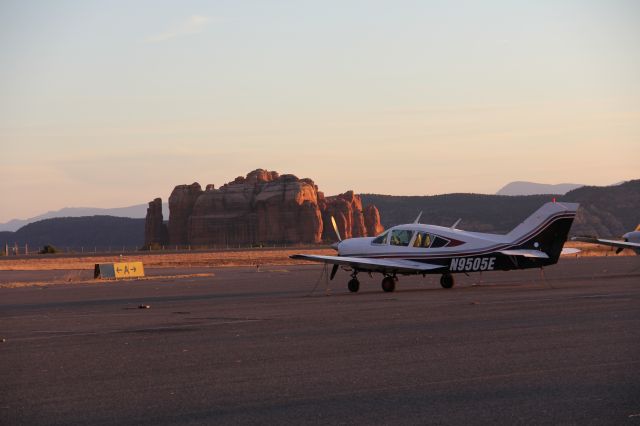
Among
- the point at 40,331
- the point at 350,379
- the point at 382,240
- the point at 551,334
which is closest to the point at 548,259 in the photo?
the point at 382,240

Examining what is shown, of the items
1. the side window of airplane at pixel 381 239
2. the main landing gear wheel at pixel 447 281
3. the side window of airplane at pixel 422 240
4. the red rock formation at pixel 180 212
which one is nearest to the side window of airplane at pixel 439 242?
the side window of airplane at pixel 422 240

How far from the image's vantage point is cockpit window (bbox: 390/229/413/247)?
3097 cm

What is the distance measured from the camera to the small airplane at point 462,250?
2941 cm

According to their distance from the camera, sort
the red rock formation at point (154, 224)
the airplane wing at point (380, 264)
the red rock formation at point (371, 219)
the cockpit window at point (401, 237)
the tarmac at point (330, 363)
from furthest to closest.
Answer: the red rock formation at point (371, 219), the red rock formation at point (154, 224), the cockpit window at point (401, 237), the airplane wing at point (380, 264), the tarmac at point (330, 363)

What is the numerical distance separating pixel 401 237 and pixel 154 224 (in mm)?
143769

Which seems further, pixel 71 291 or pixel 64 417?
pixel 71 291

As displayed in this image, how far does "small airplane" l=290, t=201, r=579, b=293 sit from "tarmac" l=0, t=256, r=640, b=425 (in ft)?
14.9

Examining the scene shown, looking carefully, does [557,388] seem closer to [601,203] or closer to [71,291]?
[71,291]

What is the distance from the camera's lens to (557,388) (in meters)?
10.9

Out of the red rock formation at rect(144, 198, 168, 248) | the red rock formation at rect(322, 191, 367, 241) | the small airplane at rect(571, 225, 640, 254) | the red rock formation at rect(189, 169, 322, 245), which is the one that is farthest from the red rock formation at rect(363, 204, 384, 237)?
the small airplane at rect(571, 225, 640, 254)

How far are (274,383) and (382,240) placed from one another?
1999 cm

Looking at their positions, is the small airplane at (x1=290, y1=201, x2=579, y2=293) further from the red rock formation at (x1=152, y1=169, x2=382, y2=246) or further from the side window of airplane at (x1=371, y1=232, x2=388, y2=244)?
the red rock formation at (x1=152, y1=169, x2=382, y2=246)

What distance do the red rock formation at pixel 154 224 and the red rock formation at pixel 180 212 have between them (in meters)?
1.69

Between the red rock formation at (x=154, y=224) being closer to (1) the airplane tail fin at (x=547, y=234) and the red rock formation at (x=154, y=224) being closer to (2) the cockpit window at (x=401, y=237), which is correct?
(2) the cockpit window at (x=401, y=237)
